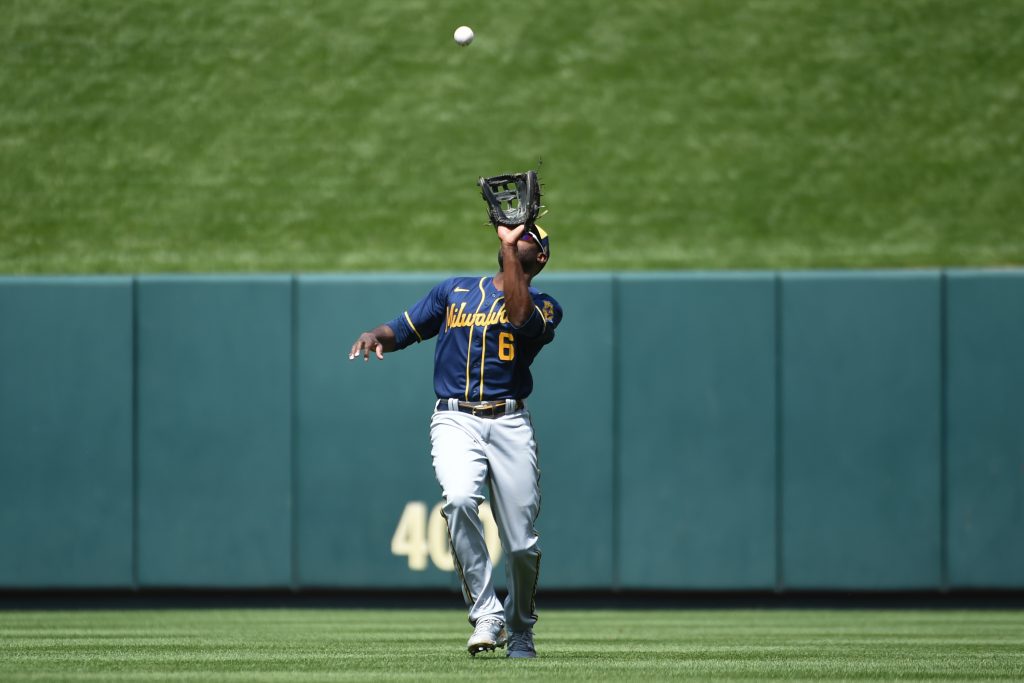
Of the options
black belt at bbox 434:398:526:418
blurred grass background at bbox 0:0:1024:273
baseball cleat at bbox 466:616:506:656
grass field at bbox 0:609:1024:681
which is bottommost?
grass field at bbox 0:609:1024:681

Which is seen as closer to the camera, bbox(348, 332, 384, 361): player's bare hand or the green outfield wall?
bbox(348, 332, 384, 361): player's bare hand

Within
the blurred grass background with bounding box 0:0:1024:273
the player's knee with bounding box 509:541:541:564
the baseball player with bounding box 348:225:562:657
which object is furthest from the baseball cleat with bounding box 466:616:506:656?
the blurred grass background with bounding box 0:0:1024:273

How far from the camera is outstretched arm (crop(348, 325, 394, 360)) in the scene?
5102 millimetres

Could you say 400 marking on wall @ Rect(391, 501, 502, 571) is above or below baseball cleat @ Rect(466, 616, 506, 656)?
below

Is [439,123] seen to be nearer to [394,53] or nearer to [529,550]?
[394,53]

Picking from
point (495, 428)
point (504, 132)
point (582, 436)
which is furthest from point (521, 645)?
point (504, 132)

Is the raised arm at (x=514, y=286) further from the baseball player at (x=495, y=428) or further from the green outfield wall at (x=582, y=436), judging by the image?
the green outfield wall at (x=582, y=436)

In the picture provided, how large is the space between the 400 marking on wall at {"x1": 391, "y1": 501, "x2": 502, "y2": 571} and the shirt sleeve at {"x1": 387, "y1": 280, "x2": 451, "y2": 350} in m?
3.63

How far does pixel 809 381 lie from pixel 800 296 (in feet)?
1.84

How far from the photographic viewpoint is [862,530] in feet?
28.8

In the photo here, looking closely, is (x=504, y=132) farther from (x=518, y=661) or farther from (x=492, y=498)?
(x=518, y=661)

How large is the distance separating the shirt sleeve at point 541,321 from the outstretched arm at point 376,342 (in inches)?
21.1

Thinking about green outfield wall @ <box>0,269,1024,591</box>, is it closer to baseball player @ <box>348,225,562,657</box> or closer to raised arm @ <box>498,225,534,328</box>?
baseball player @ <box>348,225,562,657</box>

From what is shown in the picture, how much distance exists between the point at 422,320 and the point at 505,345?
1.30ft
